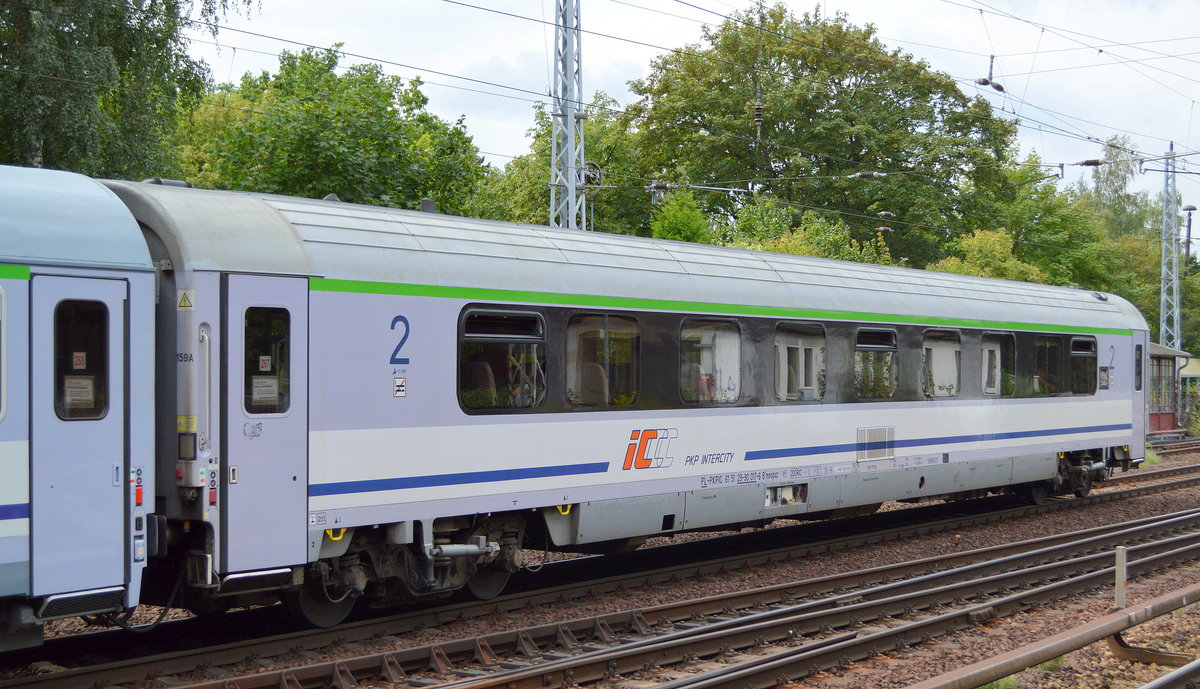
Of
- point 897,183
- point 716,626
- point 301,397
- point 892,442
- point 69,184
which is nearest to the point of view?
point 69,184

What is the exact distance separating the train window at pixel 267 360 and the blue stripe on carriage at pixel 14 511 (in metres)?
1.69

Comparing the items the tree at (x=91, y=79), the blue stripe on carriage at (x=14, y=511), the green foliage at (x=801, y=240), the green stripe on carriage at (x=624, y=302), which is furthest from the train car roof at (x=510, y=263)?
the green foliage at (x=801, y=240)

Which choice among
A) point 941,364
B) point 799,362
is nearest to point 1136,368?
point 941,364

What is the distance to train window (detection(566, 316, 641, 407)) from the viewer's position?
10836mm

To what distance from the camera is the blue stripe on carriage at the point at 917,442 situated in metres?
13.1

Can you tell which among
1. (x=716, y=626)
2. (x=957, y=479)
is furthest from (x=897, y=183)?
(x=716, y=626)

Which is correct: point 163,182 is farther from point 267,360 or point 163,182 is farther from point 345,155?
point 345,155

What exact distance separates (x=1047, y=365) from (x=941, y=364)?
3159 mm

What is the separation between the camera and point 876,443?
14.5 m

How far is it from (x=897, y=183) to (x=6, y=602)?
133 ft

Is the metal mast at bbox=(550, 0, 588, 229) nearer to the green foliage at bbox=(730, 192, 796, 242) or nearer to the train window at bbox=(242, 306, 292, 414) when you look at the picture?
the train window at bbox=(242, 306, 292, 414)

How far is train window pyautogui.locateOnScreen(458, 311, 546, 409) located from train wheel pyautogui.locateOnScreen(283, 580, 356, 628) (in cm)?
194

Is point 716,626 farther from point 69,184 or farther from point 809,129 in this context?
point 809,129

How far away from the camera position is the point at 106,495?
7.54m
